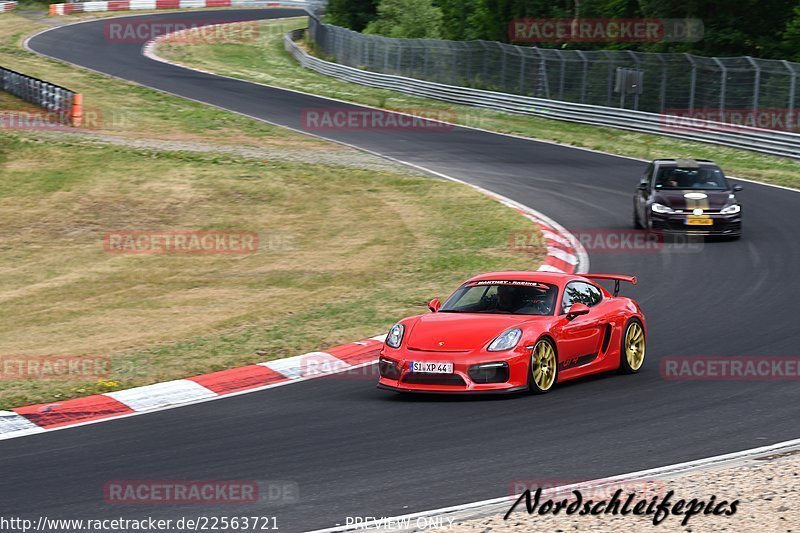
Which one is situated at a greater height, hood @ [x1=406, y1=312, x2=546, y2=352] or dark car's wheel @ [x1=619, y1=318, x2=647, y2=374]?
hood @ [x1=406, y1=312, x2=546, y2=352]

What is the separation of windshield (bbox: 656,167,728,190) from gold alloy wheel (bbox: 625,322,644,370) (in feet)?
33.8

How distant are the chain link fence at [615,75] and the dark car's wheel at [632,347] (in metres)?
23.3

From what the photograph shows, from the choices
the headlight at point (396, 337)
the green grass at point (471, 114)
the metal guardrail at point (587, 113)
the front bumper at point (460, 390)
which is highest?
the headlight at point (396, 337)

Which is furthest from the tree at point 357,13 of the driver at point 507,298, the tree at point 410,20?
the driver at point 507,298

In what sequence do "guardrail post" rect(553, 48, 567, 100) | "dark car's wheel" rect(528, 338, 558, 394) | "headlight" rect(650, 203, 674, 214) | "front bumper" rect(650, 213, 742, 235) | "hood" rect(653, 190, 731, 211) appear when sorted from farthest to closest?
"guardrail post" rect(553, 48, 567, 100) → "headlight" rect(650, 203, 674, 214) → "hood" rect(653, 190, 731, 211) → "front bumper" rect(650, 213, 742, 235) → "dark car's wheel" rect(528, 338, 558, 394)

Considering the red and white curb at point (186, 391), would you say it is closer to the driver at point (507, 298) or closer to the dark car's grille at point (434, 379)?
the dark car's grille at point (434, 379)

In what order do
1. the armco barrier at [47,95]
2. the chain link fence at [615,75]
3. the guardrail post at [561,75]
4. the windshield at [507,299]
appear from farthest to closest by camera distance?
the guardrail post at [561,75] < the armco barrier at [47,95] < the chain link fence at [615,75] < the windshield at [507,299]

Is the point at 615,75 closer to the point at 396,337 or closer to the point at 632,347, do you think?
the point at 632,347

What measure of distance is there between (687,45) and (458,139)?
1343 centimetres

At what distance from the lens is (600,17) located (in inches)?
2055

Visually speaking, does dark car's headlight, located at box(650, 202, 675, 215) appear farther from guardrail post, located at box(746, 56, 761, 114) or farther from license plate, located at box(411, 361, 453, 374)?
→ guardrail post, located at box(746, 56, 761, 114)

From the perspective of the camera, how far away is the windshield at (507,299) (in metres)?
12.0

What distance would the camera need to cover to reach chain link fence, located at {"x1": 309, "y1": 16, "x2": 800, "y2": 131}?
35062 millimetres

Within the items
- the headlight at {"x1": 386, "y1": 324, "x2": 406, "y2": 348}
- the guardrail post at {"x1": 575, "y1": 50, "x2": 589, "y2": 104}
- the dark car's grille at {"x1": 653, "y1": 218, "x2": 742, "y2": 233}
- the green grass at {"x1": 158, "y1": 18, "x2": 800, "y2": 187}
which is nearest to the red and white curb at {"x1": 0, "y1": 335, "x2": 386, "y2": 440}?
the headlight at {"x1": 386, "y1": 324, "x2": 406, "y2": 348}
